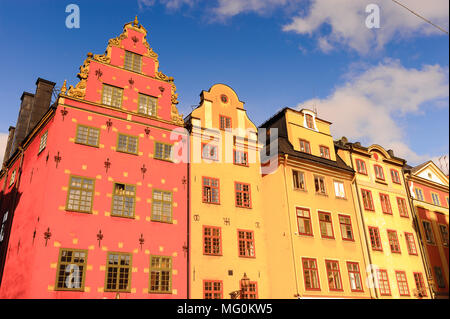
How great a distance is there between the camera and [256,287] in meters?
25.4

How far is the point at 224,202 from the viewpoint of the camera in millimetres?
26547

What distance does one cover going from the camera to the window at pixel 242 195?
27.5 m

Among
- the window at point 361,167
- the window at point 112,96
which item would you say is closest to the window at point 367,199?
the window at point 361,167

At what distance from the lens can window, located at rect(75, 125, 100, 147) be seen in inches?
892

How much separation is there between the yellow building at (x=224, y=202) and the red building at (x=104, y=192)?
3.72 feet

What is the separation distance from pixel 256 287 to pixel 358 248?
388 inches

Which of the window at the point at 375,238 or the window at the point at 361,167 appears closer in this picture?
the window at the point at 375,238

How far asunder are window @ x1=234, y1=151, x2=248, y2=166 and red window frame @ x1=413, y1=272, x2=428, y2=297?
17.8 metres

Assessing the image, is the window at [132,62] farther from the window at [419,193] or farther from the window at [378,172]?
the window at [419,193]

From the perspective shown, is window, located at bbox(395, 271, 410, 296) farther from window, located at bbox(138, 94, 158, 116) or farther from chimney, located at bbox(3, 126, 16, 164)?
chimney, located at bbox(3, 126, 16, 164)

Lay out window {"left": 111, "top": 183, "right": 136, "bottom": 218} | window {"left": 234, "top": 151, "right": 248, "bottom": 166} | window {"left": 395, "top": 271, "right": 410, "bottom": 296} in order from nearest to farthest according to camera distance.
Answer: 1. window {"left": 111, "top": 183, "right": 136, "bottom": 218}
2. window {"left": 234, "top": 151, "right": 248, "bottom": 166}
3. window {"left": 395, "top": 271, "right": 410, "bottom": 296}

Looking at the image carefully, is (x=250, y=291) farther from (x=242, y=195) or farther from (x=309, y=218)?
(x=309, y=218)

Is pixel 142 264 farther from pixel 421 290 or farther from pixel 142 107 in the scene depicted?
pixel 421 290

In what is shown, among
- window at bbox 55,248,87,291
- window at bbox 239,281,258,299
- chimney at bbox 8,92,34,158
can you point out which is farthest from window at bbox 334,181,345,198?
chimney at bbox 8,92,34,158
